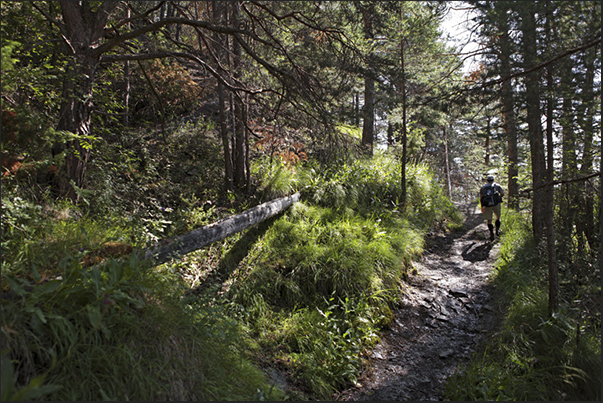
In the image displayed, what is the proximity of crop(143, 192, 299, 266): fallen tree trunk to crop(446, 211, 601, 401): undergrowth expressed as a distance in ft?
12.2

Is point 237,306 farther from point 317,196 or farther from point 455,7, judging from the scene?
point 455,7

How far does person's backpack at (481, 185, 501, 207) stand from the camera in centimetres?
939

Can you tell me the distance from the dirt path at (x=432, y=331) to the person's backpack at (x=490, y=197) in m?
1.64

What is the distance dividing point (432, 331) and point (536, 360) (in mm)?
1645

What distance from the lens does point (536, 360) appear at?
150 inches

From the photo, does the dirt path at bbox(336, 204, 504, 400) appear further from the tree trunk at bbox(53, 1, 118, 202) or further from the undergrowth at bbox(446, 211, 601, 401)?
the tree trunk at bbox(53, 1, 118, 202)

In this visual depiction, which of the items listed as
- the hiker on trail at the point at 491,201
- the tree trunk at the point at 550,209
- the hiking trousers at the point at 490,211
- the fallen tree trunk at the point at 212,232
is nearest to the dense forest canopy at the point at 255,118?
the tree trunk at the point at 550,209

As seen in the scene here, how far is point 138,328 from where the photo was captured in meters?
2.83

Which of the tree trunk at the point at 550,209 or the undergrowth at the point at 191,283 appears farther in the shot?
the tree trunk at the point at 550,209

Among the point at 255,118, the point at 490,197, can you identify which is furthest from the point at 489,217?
the point at 255,118

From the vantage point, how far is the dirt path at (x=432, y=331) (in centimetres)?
414

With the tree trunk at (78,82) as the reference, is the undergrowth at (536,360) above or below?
below

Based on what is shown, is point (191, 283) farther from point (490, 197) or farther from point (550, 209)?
point (490, 197)

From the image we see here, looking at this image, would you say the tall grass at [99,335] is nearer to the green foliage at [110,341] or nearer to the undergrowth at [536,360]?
the green foliage at [110,341]
